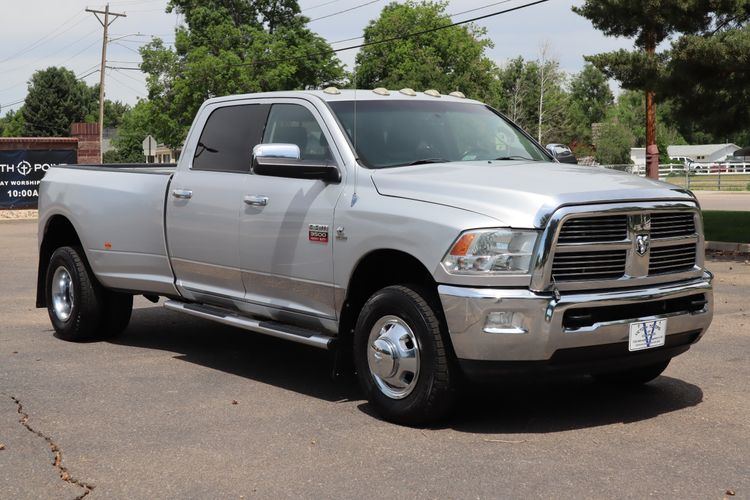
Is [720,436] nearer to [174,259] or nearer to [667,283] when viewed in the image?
[667,283]

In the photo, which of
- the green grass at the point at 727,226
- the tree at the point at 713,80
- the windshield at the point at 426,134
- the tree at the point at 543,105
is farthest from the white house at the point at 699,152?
the windshield at the point at 426,134

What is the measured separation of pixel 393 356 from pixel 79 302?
3.81m

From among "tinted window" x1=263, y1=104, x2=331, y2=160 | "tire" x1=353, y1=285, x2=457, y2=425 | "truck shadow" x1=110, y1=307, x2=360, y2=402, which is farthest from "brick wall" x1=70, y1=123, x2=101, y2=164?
"tire" x1=353, y1=285, x2=457, y2=425

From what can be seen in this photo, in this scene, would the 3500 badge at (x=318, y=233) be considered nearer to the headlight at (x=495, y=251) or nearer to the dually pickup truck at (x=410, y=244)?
the dually pickup truck at (x=410, y=244)

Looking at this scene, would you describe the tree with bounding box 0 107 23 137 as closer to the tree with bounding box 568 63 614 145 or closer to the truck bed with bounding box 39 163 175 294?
the tree with bounding box 568 63 614 145

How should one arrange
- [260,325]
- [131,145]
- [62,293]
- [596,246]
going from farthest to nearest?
1. [131,145]
2. [62,293]
3. [260,325]
4. [596,246]

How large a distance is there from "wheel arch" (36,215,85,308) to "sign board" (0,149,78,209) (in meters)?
21.3

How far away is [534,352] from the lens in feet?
17.8

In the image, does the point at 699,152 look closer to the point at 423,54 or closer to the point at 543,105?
the point at 543,105

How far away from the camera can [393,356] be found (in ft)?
19.3

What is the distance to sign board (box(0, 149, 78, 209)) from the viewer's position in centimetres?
2995

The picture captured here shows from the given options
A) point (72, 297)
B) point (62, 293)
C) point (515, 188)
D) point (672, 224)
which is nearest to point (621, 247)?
point (672, 224)

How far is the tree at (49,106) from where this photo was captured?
94.4 meters

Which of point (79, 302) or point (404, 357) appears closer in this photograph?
point (404, 357)
